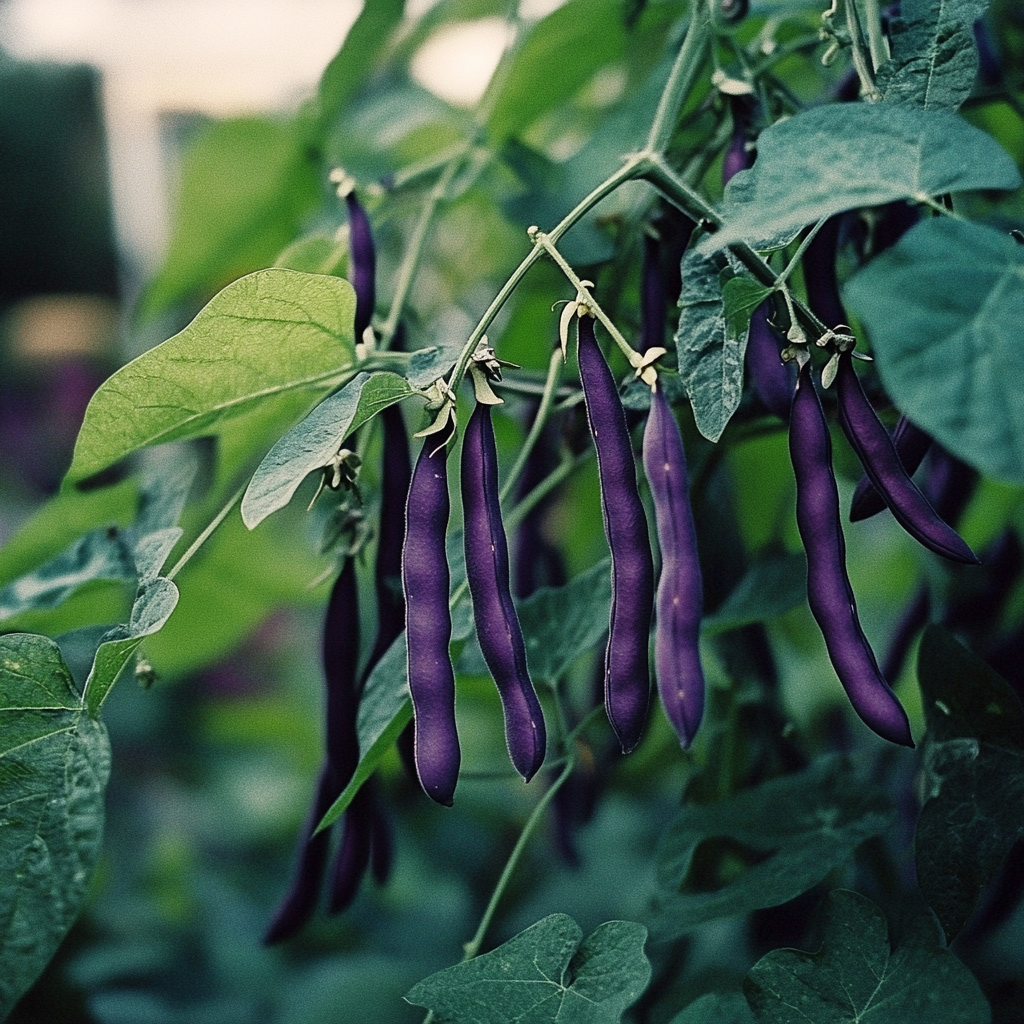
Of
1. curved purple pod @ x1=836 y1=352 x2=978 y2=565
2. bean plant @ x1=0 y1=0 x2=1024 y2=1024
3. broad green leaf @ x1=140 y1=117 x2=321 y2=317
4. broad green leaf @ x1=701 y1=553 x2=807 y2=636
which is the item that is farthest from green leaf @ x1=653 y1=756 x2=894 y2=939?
broad green leaf @ x1=140 y1=117 x2=321 y2=317

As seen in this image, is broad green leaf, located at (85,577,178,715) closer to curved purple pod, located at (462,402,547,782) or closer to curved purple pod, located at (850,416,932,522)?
curved purple pod, located at (462,402,547,782)

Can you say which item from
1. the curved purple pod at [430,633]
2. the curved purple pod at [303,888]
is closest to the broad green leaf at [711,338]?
the curved purple pod at [430,633]

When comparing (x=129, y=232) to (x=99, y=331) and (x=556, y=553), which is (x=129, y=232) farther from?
(x=556, y=553)

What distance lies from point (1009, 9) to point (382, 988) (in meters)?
0.94

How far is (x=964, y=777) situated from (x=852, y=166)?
31cm

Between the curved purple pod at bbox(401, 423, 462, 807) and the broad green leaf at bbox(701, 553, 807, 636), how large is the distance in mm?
233

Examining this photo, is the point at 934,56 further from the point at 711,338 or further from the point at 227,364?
the point at 227,364

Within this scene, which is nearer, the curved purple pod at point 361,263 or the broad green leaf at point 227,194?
the curved purple pod at point 361,263

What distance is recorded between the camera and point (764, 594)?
63 cm

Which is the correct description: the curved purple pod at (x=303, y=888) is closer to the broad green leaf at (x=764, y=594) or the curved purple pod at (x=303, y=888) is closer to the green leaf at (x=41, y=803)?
the green leaf at (x=41, y=803)

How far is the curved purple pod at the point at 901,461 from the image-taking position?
45 centimetres

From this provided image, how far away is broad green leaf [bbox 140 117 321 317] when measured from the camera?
927mm

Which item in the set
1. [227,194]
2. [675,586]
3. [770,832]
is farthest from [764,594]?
[227,194]

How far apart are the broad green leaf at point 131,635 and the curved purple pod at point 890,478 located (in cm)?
30
